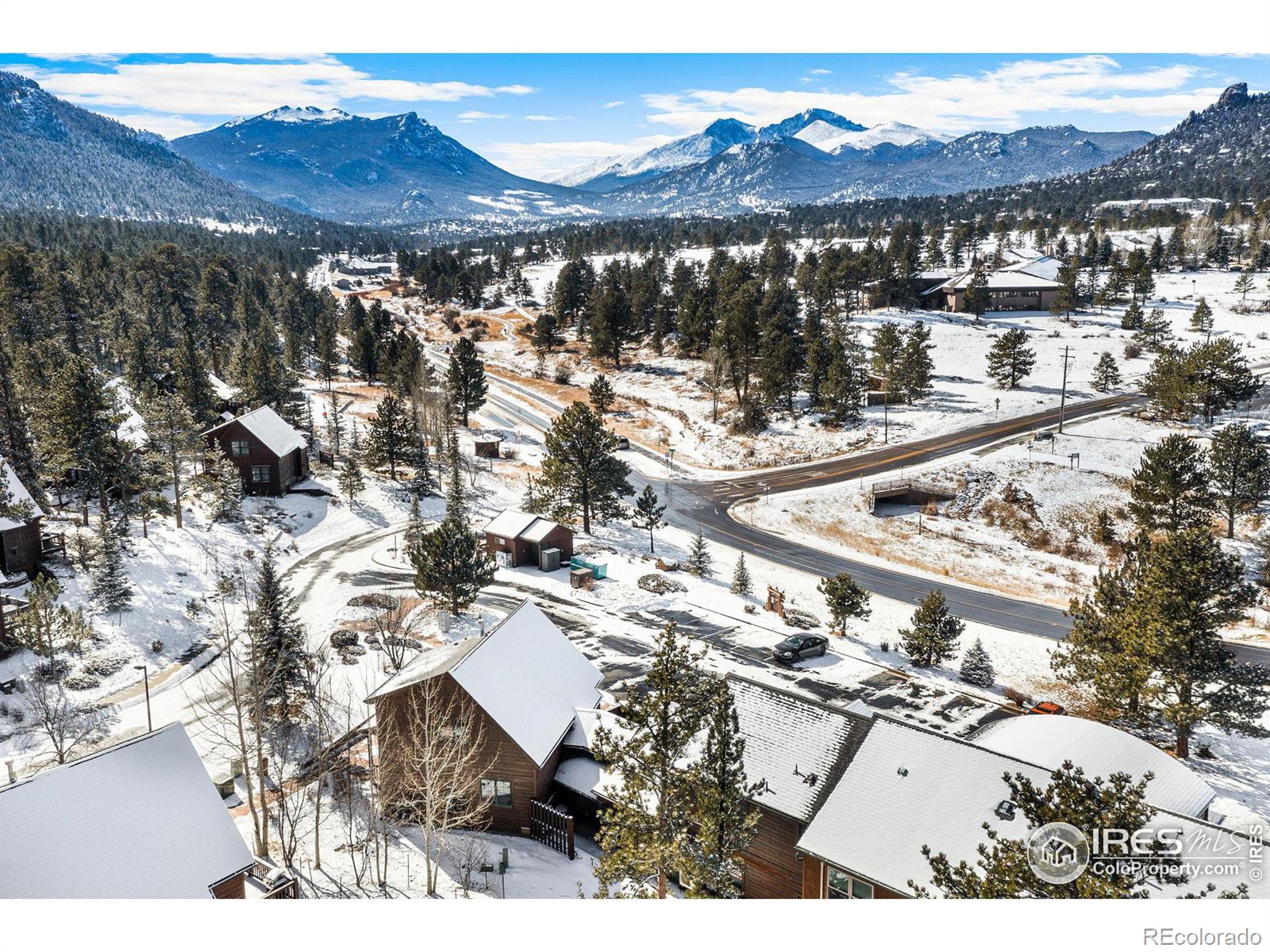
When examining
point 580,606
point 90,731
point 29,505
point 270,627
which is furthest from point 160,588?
point 580,606

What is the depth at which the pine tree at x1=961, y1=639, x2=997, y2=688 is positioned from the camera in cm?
3756

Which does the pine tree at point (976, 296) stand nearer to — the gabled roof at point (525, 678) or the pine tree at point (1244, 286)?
the pine tree at point (1244, 286)

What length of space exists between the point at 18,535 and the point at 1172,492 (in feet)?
229

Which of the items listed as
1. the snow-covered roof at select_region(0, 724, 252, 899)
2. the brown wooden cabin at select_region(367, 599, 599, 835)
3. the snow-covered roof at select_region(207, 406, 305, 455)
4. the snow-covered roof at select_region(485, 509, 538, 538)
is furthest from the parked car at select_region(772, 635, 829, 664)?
the snow-covered roof at select_region(207, 406, 305, 455)

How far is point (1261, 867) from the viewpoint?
16.1m

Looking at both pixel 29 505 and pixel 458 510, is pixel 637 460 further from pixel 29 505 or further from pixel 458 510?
pixel 29 505

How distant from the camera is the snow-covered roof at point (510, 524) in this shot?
178ft

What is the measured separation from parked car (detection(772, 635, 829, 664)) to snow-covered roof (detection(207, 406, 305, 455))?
44.9 meters

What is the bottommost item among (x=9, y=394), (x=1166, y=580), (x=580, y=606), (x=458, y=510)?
(x=580, y=606)

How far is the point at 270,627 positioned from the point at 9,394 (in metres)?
36.8

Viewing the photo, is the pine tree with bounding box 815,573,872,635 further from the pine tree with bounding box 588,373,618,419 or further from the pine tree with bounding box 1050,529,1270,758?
the pine tree with bounding box 588,373,618,419

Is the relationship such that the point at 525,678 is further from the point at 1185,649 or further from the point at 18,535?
the point at 18,535

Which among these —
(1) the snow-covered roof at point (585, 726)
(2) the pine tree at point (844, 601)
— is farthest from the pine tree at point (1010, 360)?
(1) the snow-covered roof at point (585, 726)

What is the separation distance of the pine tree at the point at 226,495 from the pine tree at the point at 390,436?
12.4 meters
